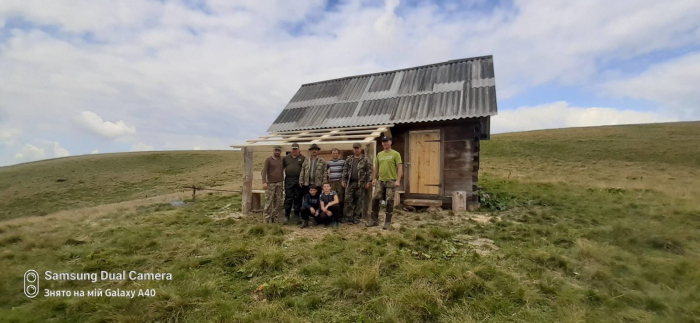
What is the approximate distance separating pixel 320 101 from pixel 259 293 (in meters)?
9.66

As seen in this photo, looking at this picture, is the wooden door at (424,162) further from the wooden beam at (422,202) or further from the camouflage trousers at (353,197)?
the camouflage trousers at (353,197)

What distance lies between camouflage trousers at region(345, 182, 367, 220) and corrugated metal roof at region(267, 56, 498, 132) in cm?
307

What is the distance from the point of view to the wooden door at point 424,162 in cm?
941

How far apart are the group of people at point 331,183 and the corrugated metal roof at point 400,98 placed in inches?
116

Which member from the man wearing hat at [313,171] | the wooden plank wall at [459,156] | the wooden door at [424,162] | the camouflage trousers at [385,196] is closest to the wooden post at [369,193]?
the camouflage trousers at [385,196]

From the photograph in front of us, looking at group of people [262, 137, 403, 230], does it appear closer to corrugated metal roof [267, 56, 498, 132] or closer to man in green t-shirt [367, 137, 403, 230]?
man in green t-shirt [367, 137, 403, 230]

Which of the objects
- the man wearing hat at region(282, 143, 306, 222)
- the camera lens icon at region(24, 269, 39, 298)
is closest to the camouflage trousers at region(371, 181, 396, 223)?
the man wearing hat at region(282, 143, 306, 222)

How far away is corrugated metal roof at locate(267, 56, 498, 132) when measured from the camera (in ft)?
29.9

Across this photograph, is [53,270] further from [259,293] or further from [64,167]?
[64,167]

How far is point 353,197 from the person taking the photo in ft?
24.0

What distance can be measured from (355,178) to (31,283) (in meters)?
5.63

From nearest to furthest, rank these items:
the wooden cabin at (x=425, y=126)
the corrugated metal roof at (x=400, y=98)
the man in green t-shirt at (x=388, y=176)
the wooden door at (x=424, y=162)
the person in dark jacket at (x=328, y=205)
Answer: the man in green t-shirt at (x=388, y=176) < the person in dark jacket at (x=328, y=205) < the wooden cabin at (x=425, y=126) < the corrugated metal roof at (x=400, y=98) < the wooden door at (x=424, y=162)

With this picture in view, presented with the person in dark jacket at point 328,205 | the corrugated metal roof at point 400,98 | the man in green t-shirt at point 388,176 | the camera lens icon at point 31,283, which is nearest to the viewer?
the camera lens icon at point 31,283

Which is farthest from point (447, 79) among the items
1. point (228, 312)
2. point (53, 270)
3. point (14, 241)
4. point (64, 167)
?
point (64, 167)
